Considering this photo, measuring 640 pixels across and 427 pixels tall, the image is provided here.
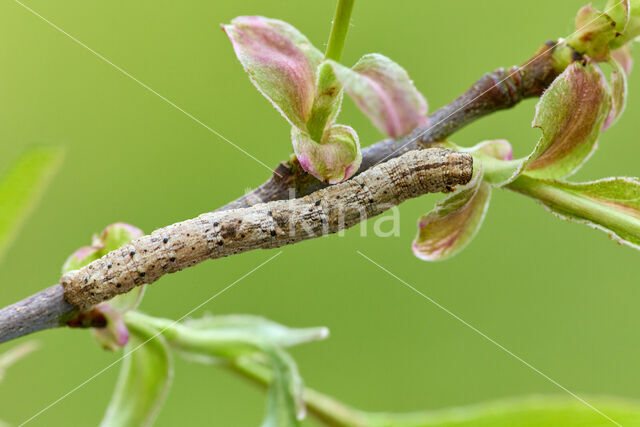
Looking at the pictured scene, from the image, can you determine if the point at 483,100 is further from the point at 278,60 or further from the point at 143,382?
the point at 143,382

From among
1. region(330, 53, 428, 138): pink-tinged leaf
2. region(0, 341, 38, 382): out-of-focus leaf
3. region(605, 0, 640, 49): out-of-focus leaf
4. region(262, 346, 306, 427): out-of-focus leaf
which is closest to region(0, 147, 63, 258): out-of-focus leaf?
region(0, 341, 38, 382): out-of-focus leaf

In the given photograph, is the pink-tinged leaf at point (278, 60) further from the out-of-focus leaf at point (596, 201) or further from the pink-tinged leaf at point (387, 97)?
the out-of-focus leaf at point (596, 201)

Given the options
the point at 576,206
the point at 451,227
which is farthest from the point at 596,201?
the point at 451,227

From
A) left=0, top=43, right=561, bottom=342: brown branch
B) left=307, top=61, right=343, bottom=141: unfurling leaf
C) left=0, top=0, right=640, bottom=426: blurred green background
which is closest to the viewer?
left=307, top=61, right=343, bottom=141: unfurling leaf

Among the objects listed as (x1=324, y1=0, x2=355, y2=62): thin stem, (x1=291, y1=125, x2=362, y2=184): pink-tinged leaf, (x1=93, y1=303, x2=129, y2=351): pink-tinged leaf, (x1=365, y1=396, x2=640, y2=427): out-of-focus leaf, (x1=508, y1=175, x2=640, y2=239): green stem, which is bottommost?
(x1=365, y1=396, x2=640, y2=427): out-of-focus leaf

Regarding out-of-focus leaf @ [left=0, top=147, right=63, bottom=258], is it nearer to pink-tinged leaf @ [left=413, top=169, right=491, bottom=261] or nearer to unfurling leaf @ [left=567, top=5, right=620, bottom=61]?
pink-tinged leaf @ [left=413, top=169, right=491, bottom=261]

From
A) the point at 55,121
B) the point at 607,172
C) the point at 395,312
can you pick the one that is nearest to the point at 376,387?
the point at 395,312

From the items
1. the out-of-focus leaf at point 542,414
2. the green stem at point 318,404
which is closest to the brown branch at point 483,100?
the green stem at point 318,404
